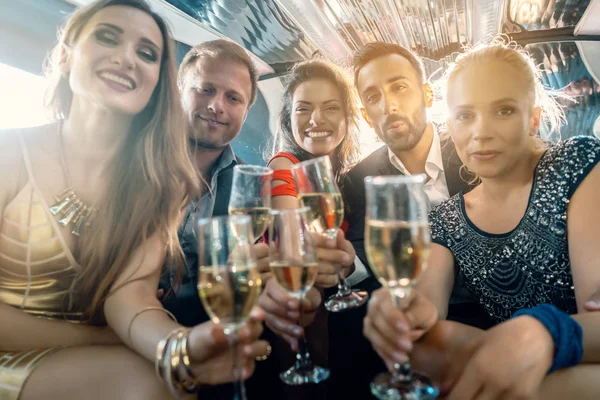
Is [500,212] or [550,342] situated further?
[500,212]

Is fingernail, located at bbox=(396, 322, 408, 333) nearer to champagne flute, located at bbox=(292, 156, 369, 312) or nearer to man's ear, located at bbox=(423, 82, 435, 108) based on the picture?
champagne flute, located at bbox=(292, 156, 369, 312)

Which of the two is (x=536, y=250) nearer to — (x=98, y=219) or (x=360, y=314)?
(x=360, y=314)

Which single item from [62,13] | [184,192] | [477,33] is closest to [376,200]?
[184,192]

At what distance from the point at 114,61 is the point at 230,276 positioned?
1.00 meters

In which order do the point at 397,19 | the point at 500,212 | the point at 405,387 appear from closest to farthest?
the point at 405,387
the point at 500,212
the point at 397,19

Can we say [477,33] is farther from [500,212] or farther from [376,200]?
[376,200]

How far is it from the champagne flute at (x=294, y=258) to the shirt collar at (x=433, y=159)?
1.06m

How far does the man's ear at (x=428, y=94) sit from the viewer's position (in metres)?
1.87

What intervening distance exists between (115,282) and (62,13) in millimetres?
1170

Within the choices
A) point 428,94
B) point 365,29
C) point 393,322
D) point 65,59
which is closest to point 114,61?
point 65,59

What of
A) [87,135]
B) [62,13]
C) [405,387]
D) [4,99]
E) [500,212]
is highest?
[62,13]

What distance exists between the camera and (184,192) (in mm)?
1482

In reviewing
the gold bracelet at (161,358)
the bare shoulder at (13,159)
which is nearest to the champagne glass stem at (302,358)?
the gold bracelet at (161,358)

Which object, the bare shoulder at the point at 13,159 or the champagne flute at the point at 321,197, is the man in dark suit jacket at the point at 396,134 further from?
the bare shoulder at the point at 13,159
